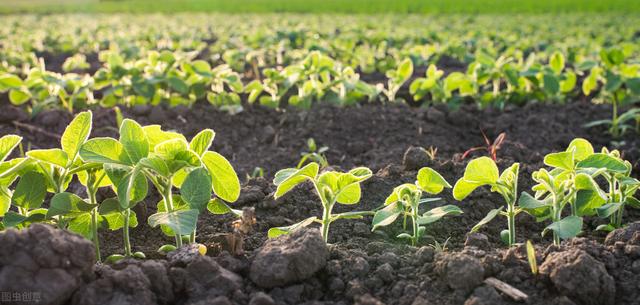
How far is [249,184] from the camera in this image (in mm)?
3215

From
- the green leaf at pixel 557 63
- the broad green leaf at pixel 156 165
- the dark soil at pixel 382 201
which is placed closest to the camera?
the dark soil at pixel 382 201

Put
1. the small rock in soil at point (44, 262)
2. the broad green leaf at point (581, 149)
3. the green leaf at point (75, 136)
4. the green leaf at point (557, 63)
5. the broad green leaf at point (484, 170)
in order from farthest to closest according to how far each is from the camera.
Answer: the green leaf at point (557, 63) < the broad green leaf at point (581, 149) < the broad green leaf at point (484, 170) < the green leaf at point (75, 136) < the small rock in soil at point (44, 262)

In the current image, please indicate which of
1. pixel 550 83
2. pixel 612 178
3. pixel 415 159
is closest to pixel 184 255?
pixel 415 159

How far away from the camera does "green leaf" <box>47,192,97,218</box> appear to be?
221cm

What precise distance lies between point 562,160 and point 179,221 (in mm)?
1376

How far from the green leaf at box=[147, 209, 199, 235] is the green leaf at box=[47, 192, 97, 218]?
0.26 meters

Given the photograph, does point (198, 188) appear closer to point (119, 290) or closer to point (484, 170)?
point (119, 290)

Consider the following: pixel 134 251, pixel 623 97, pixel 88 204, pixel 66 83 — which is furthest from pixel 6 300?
pixel 623 97

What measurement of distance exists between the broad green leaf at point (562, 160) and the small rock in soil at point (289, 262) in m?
0.90

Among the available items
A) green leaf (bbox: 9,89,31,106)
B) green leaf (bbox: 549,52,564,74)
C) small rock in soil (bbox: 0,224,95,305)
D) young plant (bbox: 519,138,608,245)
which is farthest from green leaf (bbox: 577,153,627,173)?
green leaf (bbox: 9,89,31,106)

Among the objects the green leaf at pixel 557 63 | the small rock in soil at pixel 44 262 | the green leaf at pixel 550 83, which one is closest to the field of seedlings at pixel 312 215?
the small rock in soil at pixel 44 262

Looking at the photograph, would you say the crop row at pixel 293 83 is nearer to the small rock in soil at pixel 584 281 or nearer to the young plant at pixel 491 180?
the young plant at pixel 491 180

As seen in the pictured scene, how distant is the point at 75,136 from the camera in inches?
88.4

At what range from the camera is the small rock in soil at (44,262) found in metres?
1.78
